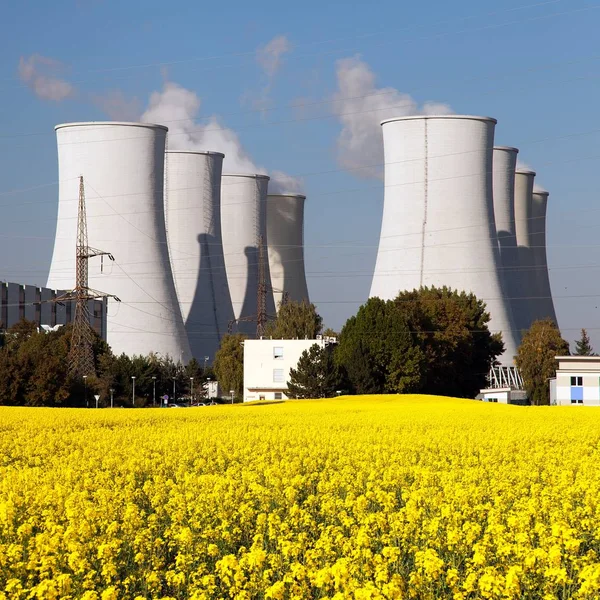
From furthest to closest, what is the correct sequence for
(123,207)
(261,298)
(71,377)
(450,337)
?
(261,298) < (450,337) < (123,207) < (71,377)

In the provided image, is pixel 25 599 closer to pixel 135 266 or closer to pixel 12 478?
pixel 12 478

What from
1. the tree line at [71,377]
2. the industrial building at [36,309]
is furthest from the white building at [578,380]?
the industrial building at [36,309]

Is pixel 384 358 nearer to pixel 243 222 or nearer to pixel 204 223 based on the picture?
pixel 204 223

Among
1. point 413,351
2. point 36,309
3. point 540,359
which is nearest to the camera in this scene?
point 413,351

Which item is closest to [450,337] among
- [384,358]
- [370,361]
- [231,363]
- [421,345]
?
[421,345]

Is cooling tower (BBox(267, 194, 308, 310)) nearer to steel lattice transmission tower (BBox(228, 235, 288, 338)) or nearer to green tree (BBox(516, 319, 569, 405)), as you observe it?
steel lattice transmission tower (BBox(228, 235, 288, 338))

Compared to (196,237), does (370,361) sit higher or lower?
lower
